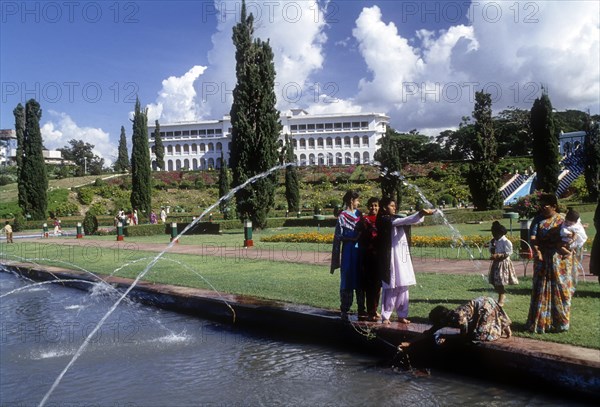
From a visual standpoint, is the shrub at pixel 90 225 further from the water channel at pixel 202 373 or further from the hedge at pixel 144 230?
the water channel at pixel 202 373

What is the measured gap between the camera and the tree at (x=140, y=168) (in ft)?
108

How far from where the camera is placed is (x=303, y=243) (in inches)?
647

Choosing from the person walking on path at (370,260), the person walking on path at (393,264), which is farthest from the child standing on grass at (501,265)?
the person walking on path at (370,260)

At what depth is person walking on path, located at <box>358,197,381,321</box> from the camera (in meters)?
5.82

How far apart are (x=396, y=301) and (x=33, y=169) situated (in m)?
36.3

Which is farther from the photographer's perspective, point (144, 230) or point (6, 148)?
point (6, 148)

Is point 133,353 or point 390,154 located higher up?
point 390,154

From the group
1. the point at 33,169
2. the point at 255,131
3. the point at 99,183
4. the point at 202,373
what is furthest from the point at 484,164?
the point at 99,183

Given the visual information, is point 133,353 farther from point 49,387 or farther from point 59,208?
point 59,208

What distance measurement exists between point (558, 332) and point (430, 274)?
419cm

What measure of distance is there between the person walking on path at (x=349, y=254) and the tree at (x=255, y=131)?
651 inches

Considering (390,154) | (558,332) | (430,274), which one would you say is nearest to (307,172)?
(390,154)

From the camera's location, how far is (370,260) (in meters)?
5.86

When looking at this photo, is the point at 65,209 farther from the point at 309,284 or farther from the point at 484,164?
the point at 309,284
